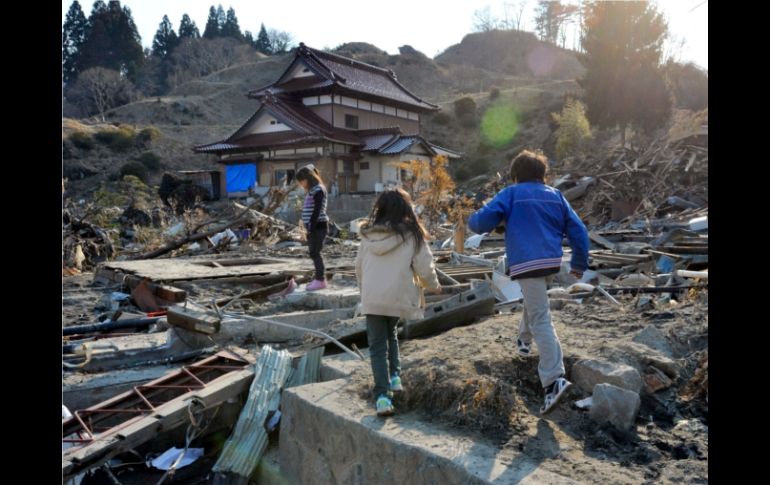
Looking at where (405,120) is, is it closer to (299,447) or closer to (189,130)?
(189,130)

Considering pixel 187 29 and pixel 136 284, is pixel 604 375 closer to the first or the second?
pixel 136 284

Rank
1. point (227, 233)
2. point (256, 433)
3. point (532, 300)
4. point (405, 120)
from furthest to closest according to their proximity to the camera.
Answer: point (405, 120) → point (227, 233) → point (256, 433) → point (532, 300)

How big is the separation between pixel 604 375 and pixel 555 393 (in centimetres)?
37

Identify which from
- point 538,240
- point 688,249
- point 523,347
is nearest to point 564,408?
point 523,347

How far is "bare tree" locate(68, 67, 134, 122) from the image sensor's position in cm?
5088

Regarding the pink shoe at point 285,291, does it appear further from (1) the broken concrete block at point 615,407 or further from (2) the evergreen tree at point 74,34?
(2) the evergreen tree at point 74,34

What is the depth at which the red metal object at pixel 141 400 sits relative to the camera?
4.07 meters

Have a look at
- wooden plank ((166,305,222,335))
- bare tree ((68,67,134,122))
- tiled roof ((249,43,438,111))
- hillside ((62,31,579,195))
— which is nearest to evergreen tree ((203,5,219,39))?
hillside ((62,31,579,195))

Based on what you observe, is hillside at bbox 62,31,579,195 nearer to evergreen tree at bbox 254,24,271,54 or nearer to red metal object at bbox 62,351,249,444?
evergreen tree at bbox 254,24,271,54

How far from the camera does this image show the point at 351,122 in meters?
32.3

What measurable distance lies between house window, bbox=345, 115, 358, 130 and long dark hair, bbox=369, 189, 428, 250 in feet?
95.9

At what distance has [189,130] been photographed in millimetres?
46094

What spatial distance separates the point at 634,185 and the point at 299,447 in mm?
15454
